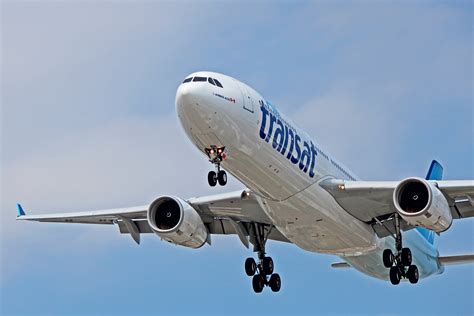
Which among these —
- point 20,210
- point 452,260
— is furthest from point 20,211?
point 452,260

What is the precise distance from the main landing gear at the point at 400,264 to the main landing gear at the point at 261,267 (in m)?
4.39

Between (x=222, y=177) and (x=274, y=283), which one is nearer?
(x=222, y=177)

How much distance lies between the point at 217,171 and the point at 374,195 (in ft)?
22.7

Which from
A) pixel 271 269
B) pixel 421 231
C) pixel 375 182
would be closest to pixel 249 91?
pixel 375 182

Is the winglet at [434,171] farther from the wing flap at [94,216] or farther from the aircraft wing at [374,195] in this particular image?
the wing flap at [94,216]

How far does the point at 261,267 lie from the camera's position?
43.5 meters

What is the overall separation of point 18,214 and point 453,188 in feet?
52.1

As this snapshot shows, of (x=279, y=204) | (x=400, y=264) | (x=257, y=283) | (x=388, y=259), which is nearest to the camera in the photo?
(x=279, y=204)

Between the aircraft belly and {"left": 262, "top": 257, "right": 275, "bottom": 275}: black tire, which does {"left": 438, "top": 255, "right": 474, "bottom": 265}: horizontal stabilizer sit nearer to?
the aircraft belly

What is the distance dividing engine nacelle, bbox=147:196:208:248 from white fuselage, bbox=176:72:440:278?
3.65 m

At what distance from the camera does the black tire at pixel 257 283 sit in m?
43.4

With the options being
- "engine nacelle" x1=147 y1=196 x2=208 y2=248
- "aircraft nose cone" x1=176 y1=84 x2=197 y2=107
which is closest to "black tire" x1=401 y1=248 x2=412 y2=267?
"engine nacelle" x1=147 y1=196 x2=208 y2=248

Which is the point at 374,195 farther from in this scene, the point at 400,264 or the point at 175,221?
the point at 175,221

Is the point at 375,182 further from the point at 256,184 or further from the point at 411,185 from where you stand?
the point at 256,184
